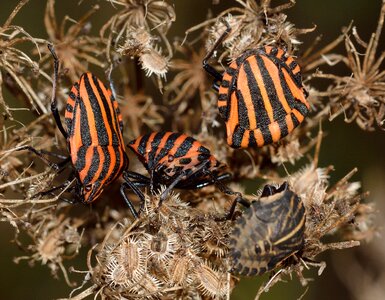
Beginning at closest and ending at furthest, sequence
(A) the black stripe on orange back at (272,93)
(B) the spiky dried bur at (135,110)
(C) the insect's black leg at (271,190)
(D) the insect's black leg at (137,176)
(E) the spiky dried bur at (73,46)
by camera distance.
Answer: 1. (A) the black stripe on orange back at (272,93)
2. (C) the insect's black leg at (271,190)
3. (D) the insect's black leg at (137,176)
4. (E) the spiky dried bur at (73,46)
5. (B) the spiky dried bur at (135,110)

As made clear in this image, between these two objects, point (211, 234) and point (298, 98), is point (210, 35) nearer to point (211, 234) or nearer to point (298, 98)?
point (298, 98)

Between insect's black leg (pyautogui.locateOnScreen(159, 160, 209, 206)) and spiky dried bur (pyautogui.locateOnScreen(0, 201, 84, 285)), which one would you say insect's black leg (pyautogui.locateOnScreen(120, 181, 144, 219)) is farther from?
spiky dried bur (pyautogui.locateOnScreen(0, 201, 84, 285))

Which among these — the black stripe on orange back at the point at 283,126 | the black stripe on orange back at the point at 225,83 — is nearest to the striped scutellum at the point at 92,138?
the black stripe on orange back at the point at 225,83

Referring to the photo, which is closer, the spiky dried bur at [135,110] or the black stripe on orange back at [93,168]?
the black stripe on orange back at [93,168]

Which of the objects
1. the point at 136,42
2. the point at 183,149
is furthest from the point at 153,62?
the point at 183,149

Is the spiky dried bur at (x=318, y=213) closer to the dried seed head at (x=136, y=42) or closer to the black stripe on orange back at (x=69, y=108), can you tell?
the dried seed head at (x=136, y=42)

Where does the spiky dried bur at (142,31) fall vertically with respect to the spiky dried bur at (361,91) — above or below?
above
